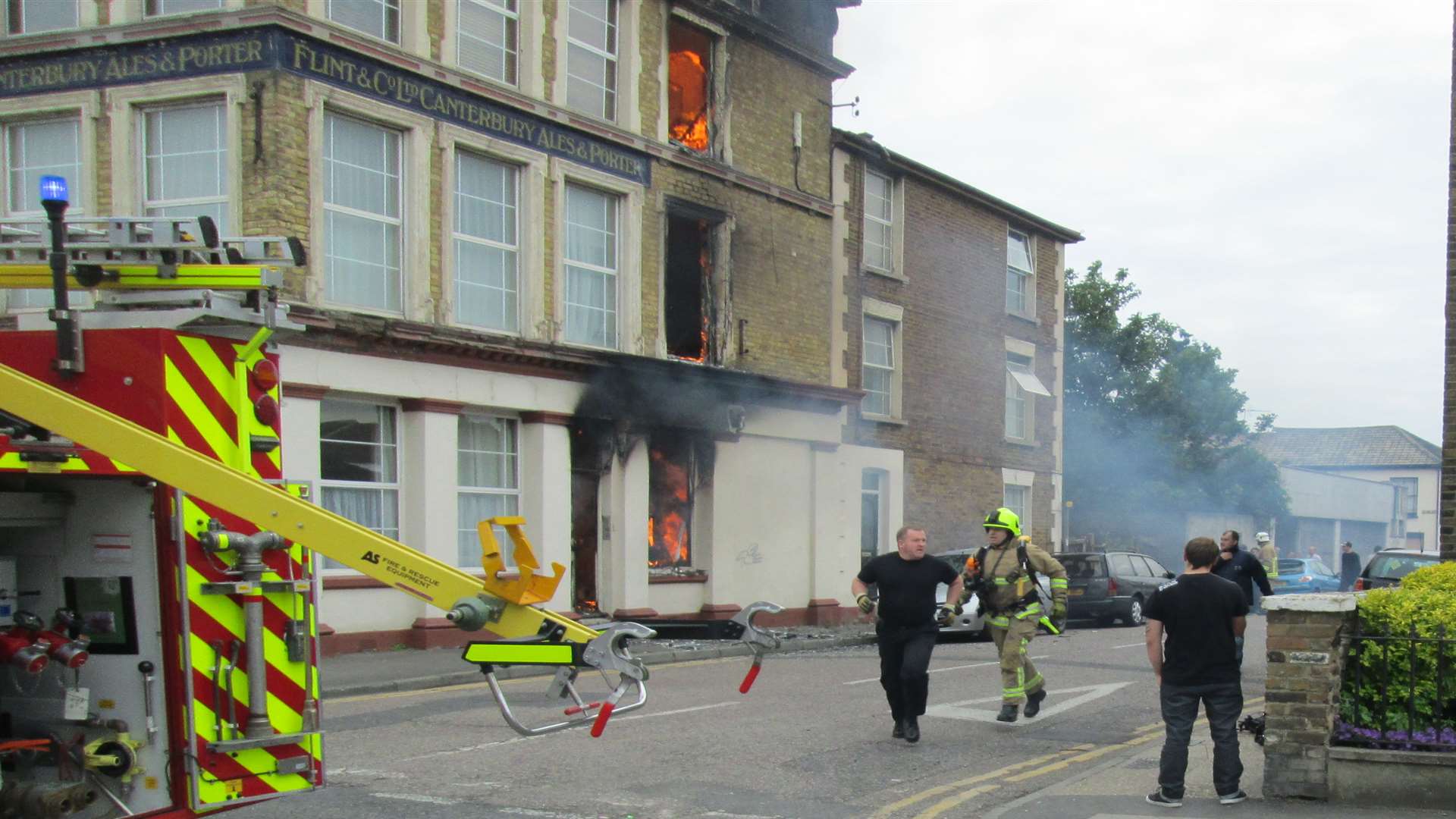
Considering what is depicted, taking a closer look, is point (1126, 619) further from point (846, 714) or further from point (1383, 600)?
point (1383, 600)

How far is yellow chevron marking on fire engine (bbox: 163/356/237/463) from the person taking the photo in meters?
5.72

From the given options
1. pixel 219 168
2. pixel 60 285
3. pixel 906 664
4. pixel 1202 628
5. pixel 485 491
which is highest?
pixel 219 168

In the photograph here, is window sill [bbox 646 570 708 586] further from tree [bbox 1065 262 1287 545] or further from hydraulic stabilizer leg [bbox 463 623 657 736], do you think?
tree [bbox 1065 262 1287 545]

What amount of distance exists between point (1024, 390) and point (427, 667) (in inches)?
751

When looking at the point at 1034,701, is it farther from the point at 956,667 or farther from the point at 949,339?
the point at 949,339

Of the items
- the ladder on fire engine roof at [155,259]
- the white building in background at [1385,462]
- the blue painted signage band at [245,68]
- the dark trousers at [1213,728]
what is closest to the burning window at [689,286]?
the blue painted signage band at [245,68]

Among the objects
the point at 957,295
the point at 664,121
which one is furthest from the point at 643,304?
the point at 957,295

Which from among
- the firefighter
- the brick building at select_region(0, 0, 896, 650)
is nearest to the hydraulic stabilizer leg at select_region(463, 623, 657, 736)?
the firefighter

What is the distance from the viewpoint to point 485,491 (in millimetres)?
19516

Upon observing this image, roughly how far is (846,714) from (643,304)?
406 inches

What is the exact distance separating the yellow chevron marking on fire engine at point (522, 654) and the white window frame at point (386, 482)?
12.2m

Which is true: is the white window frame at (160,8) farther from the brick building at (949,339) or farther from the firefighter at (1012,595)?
the brick building at (949,339)

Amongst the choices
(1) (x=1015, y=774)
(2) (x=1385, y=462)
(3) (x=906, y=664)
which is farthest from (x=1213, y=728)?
(2) (x=1385, y=462)

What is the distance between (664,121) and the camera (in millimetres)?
22047
